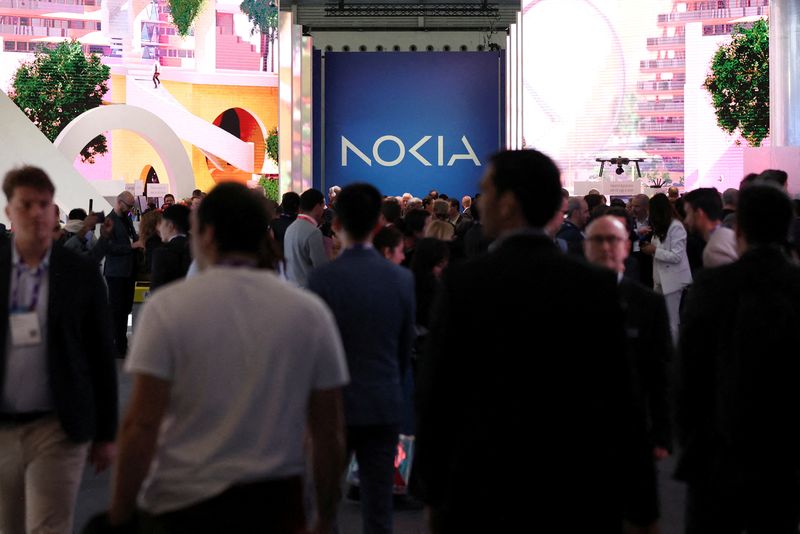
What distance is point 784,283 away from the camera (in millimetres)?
3396

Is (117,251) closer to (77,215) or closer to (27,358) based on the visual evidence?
(77,215)

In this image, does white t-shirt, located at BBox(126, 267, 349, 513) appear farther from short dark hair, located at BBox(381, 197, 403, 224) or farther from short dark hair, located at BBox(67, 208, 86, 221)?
short dark hair, located at BBox(67, 208, 86, 221)

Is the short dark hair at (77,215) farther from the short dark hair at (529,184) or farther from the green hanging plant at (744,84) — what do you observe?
the green hanging plant at (744,84)

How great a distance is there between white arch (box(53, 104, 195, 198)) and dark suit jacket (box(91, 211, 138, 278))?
13.9 meters

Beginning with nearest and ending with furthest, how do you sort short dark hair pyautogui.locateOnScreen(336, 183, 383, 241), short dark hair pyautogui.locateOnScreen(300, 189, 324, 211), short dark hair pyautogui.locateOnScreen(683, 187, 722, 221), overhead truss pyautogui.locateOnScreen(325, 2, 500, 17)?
short dark hair pyautogui.locateOnScreen(336, 183, 383, 241), short dark hair pyautogui.locateOnScreen(683, 187, 722, 221), short dark hair pyautogui.locateOnScreen(300, 189, 324, 211), overhead truss pyautogui.locateOnScreen(325, 2, 500, 17)

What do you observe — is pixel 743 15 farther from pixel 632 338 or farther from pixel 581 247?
pixel 632 338

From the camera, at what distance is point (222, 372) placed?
244cm

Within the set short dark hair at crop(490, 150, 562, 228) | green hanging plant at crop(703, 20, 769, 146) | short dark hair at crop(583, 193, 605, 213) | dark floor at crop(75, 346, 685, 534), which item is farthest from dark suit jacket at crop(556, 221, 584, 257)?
green hanging plant at crop(703, 20, 769, 146)

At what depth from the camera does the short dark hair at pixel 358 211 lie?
4.32m

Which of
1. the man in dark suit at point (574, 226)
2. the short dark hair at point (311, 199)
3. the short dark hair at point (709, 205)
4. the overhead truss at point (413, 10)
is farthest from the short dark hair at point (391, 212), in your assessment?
the overhead truss at point (413, 10)

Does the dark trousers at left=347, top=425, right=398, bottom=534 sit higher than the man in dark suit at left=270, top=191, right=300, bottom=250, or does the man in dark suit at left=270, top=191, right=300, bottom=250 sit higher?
the man in dark suit at left=270, top=191, right=300, bottom=250

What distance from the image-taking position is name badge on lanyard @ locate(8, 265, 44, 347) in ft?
11.5

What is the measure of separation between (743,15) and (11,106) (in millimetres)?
32557

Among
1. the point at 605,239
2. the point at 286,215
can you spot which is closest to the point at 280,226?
the point at 286,215
